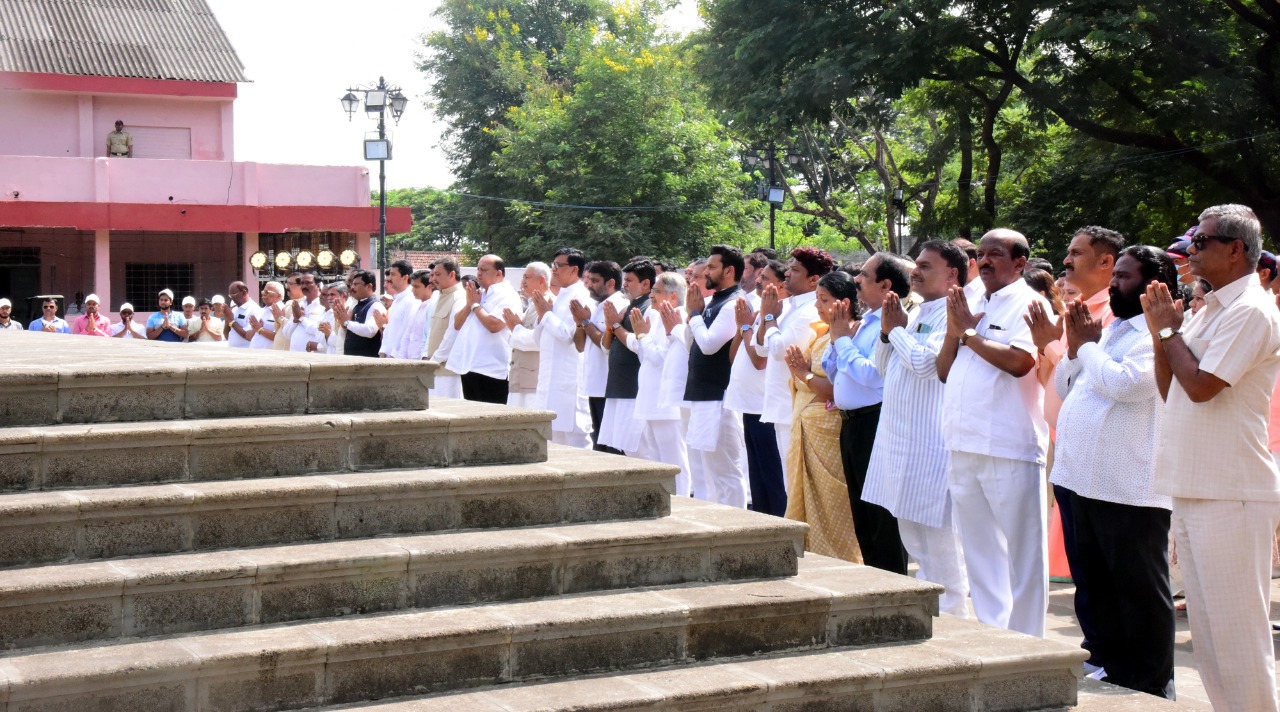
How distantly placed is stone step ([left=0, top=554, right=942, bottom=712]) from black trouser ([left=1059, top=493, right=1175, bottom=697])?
0.92 m

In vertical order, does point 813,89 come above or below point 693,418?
above

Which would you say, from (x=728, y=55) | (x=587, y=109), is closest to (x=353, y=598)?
(x=728, y=55)

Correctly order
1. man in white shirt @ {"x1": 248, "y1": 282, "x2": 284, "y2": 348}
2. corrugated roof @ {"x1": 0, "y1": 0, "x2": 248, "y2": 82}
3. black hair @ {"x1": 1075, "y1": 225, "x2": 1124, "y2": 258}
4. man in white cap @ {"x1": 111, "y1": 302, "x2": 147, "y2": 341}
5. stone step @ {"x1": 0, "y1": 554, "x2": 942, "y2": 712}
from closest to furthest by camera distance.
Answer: stone step @ {"x1": 0, "y1": 554, "x2": 942, "y2": 712}, black hair @ {"x1": 1075, "y1": 225, "x2": 1124, "y2": 258}, man in white shirt @ {"x1": 248, "y1": 282, "x2": 284, "y2": 348}, man in white cap @ {"x1": 111, "y1": 302, "x2": 147, "y2": 341}, corrugated roof @ {"x1": 0, "y1": 0, "x2": 248, "y2": 82}

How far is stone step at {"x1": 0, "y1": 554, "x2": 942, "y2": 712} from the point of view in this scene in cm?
380

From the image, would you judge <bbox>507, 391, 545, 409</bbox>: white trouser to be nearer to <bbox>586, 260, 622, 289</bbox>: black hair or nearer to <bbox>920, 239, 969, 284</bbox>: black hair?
<bbox>586, 260, 622, 289</bbox>: black hair

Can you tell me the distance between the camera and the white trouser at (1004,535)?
18.8ft

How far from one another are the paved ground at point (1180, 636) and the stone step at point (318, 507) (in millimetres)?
2278

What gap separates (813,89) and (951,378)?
58.9 feet

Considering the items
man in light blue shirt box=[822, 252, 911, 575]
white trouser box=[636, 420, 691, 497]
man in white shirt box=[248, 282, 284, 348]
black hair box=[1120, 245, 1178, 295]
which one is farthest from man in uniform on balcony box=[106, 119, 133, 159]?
black hair box=[1120, 245, 1178, 295]

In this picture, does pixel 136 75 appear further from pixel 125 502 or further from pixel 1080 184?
pixel 125 502

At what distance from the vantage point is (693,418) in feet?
29.8

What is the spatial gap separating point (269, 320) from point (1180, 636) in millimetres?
11549

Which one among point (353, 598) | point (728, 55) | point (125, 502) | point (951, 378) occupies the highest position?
point (728, 55)

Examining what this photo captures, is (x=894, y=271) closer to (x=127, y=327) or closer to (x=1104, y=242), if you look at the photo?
(x=1104, y=242)
